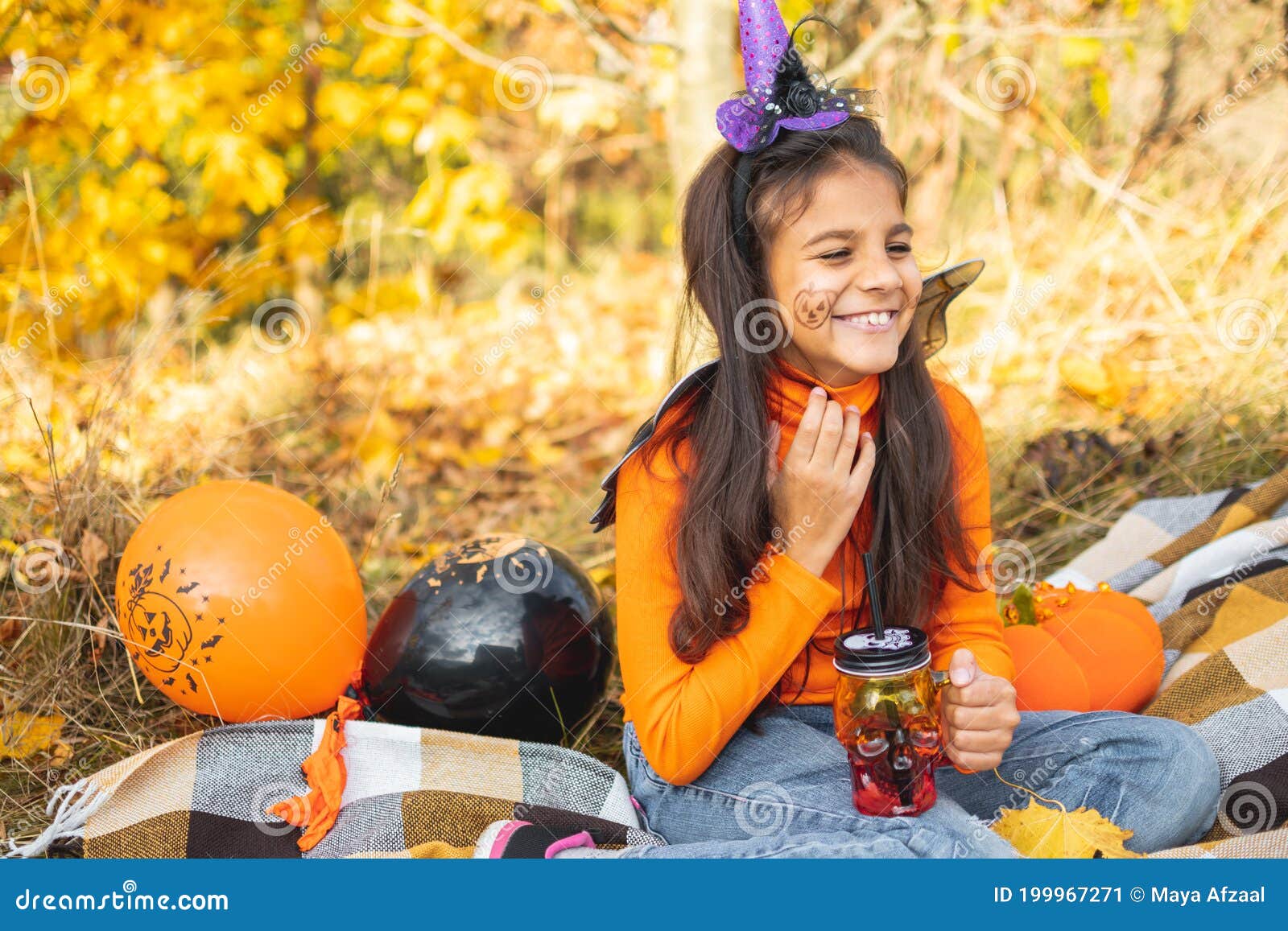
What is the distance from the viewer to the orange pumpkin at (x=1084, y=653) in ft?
8.02

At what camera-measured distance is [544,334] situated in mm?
5680

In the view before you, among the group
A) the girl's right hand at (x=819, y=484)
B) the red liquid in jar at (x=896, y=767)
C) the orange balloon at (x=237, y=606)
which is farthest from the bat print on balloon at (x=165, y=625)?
the red liquid in jar at (x=896, y=767)

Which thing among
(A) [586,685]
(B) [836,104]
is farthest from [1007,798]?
(B) [836,104]

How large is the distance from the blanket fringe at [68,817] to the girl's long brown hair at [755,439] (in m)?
1.17

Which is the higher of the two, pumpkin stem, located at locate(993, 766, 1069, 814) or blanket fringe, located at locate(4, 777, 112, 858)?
blanket fringe, located at locate(4, 777, 112, 858)

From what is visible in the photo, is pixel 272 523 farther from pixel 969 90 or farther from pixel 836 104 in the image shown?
pixel 969 90

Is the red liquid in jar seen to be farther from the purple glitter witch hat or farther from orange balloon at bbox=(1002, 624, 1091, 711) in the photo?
the purple glitter witch hat

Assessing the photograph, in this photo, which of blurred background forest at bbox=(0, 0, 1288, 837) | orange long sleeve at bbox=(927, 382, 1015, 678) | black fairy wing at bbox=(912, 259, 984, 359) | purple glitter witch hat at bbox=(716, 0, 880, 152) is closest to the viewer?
purple glitter witch hat at bbox=(716, 0, 880, 152)

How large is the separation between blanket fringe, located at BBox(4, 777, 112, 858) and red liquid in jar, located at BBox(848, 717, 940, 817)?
141 centimetres

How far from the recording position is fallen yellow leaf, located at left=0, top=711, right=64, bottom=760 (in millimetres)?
2559

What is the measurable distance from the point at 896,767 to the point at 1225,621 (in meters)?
1.16

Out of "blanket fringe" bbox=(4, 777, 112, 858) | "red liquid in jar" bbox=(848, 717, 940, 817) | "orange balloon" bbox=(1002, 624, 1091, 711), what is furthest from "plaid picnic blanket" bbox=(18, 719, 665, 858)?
"orange balloon" bbox=(1002, 624, 1091, 711)

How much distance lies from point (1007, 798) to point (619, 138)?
5368mm

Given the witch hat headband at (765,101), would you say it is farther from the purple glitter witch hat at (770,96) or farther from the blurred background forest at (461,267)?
the blurred background forest at (461,267)
